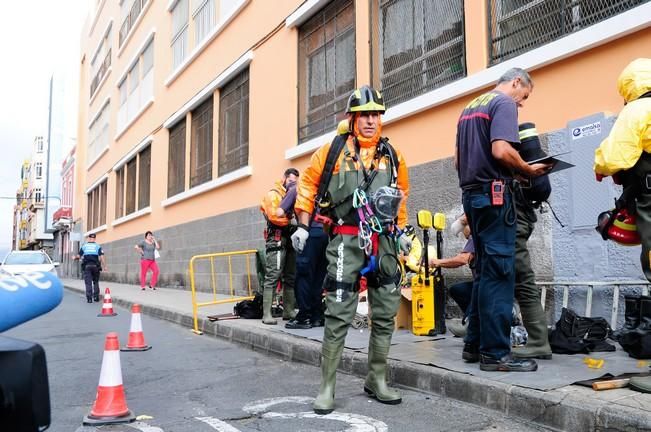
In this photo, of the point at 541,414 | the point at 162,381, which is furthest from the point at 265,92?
the point at 541,414

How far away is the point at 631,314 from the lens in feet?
15.1

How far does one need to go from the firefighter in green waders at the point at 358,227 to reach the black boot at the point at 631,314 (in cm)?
193

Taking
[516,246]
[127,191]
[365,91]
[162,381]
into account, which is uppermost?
[127,191]

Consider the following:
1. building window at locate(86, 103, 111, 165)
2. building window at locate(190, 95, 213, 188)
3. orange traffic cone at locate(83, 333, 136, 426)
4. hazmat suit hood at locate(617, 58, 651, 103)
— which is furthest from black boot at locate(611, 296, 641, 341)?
building window at locate(86, 103, 111, 165)

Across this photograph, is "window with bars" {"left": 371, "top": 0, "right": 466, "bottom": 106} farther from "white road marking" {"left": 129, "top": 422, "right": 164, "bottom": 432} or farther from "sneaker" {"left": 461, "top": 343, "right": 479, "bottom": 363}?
"white road marking" {"left": 129, "top": 422, "right": 164, "bottom": 432}

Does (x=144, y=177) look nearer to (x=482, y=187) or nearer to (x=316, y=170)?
(x=316, y=170)

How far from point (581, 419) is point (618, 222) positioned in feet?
4.17

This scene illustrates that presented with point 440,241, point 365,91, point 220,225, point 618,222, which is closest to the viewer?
point 618,222

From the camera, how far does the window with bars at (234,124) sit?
1280 cm

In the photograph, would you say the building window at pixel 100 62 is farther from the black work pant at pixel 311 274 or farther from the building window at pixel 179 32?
the black work pant at pixel 311 274

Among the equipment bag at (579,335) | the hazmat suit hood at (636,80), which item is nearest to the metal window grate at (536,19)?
the hazmat suit hood at (636,80)

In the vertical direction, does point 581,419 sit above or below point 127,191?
below

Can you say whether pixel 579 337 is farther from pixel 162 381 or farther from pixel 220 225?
pixel 220 225

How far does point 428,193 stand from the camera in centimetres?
717
